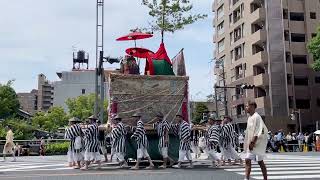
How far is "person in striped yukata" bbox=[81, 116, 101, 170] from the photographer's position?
46.5ft

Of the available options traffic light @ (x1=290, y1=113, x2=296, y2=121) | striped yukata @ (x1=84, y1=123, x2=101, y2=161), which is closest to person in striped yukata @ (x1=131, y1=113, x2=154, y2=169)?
striped yukata @ (x1=84, y1=123, x2=101, y2=161)

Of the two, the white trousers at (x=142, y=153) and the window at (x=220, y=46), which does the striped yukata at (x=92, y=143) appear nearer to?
the white trousers at (x=142, y=153)

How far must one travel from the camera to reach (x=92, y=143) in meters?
14.4

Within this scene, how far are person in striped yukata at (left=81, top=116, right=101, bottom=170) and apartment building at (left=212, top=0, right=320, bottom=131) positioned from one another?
31.1 metres

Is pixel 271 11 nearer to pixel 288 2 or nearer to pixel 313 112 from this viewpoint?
pixel 288 2

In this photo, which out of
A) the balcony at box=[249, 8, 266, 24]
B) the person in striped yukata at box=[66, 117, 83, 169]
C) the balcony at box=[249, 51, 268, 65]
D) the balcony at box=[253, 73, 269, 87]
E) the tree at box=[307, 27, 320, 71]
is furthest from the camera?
the balcony at box=[249, 8, 266, 24]

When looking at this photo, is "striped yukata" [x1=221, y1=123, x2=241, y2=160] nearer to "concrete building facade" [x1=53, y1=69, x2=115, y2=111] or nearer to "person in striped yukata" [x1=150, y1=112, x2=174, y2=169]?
"person in striped yukata" [x1=150, y1=112, x2=174, y2=169]

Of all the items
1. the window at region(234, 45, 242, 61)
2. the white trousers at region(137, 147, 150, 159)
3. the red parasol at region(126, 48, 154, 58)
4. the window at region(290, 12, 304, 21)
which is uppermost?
the window at region(290, 12, 304, 21)

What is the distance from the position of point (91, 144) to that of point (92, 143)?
0.06 meters

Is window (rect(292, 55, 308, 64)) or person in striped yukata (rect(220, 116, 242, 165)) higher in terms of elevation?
window (rect(292, 55, 308, 64))

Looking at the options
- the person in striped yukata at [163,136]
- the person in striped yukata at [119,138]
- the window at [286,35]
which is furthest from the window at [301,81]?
the person in striped yukata at [119,138]

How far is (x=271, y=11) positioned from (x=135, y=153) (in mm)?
35240

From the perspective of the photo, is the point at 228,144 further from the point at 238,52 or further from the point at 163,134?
the point at 238,52

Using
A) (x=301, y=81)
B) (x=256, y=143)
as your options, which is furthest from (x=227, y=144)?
(x=301, y=81)
